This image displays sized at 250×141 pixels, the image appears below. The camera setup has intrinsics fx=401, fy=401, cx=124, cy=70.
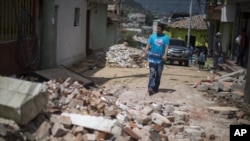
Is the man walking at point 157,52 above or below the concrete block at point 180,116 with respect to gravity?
above

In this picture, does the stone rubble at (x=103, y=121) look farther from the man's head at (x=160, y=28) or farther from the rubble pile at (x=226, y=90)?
the man's head at (x=160, y=28)

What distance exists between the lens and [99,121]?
6.25m

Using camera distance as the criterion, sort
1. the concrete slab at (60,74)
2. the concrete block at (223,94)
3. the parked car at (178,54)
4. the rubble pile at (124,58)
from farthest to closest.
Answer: the parked car at (178,54) → the rubble pile at (124,58) → the concrete block at (223,94) → the concrete slab at (60,74)

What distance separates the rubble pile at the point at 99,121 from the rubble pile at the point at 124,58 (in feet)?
30.6

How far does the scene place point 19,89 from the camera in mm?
6090

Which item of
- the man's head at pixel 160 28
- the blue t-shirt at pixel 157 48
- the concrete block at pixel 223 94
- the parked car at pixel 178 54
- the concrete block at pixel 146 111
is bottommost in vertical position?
the parked car at pixel 178 54

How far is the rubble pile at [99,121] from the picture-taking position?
5.89m

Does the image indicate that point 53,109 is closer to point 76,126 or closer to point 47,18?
point 76,126

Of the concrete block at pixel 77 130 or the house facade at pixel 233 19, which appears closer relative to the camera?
the concrete block at pixel 77 130

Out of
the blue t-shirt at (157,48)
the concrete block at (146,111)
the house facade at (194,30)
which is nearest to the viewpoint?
the concrete block at (146,111)

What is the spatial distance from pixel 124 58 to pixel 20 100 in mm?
14102

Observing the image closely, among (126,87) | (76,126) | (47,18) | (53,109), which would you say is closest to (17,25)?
(47,18)

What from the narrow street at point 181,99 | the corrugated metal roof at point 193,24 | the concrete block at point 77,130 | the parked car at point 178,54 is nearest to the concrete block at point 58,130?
the concrete block at point 77,130

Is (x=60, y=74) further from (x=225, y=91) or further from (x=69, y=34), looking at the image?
(x=69, y=34)
